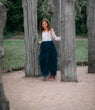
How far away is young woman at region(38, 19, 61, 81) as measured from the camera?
6074mm

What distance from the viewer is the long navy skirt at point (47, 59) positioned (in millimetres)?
6070

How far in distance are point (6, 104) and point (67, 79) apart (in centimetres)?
300

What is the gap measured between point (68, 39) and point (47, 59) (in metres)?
0.87

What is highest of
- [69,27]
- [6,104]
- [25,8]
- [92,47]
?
[25,8]

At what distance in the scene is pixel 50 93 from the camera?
4.77m

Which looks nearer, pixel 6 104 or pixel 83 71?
pixel 6 104

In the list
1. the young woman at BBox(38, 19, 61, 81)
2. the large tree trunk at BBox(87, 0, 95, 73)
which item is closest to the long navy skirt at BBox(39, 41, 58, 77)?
the young woman at BBox(38, 19, 61, 81)

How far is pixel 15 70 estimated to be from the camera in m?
7.68

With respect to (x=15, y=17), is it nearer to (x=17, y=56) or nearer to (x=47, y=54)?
(x=17, y=56)

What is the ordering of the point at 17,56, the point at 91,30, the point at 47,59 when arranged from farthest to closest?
the point at 17,56 → the point at 91,30 → the point at 47,59

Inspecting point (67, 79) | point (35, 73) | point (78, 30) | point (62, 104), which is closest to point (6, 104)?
point (62, 104)

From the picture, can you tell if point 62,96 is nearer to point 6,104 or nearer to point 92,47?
point 6,104

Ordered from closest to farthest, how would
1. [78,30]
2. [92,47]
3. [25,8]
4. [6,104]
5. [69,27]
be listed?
[6,104] < [69,27] < [25,8] < [92,47] < [78,30]

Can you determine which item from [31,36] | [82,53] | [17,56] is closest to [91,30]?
[31,36]
